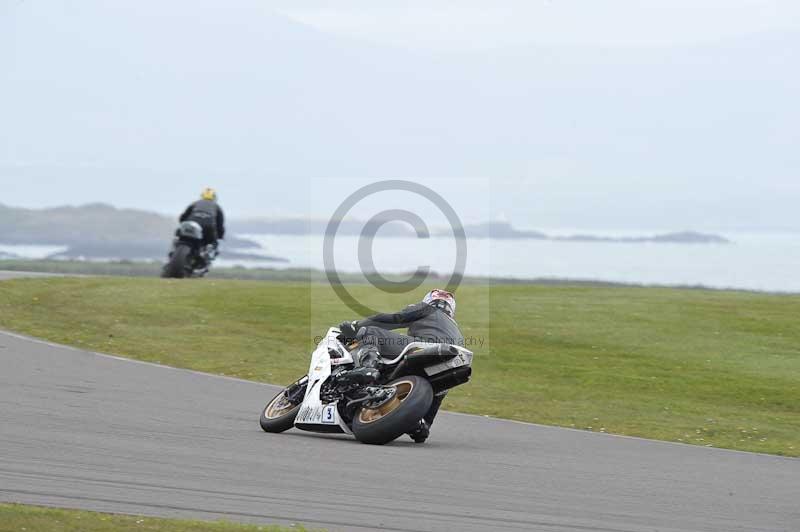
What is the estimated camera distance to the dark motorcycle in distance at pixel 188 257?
28234mm

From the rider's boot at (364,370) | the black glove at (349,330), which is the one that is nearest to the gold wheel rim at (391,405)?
the rider's boot at (364,370)

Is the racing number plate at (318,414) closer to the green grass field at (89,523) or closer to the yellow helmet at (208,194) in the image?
the green grass field at (89,523)

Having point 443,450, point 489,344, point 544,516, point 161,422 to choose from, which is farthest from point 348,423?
point 489,344

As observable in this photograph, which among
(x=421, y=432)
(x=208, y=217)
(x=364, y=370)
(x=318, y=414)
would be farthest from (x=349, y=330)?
(x=208, y=217)

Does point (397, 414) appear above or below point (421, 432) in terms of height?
above

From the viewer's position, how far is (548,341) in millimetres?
22641

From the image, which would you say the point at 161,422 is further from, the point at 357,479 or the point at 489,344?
the point at 489,344

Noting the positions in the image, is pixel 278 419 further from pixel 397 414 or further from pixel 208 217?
pixel 208 217

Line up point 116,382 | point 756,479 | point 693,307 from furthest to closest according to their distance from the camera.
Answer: point 693,307 → point 116,382 → point 756,479

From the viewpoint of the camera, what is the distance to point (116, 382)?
15.4m

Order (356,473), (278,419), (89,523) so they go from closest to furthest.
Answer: (89,523) → (356,473) → (278,419)

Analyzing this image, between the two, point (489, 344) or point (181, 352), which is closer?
point (181, 352)

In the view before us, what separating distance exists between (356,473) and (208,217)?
18769 millimetres

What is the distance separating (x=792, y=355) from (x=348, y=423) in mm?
12217
